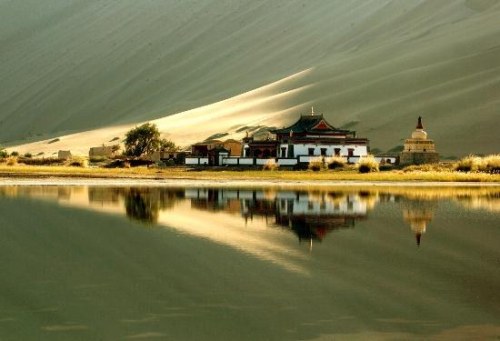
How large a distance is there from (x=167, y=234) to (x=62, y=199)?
35.8 ft

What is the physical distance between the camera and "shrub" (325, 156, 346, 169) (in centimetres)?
5279

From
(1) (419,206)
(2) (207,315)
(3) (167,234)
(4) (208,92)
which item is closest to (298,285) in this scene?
(2) (207,315)

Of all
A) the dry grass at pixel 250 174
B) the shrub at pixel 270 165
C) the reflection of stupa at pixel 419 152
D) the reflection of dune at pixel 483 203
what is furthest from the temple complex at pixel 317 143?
the reflection of dune at pixel 483 203

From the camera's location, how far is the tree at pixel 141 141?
214 feet

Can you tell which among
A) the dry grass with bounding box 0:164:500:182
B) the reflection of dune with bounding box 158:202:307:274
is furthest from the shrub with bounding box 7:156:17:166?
the reflection of dune with bounding box 158:202:307:274

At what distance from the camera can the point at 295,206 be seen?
2873cm

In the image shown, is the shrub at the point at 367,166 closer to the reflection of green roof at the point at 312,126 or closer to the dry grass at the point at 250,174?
the dry grass at the point at 250,174

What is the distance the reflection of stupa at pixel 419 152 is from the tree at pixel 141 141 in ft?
56.1

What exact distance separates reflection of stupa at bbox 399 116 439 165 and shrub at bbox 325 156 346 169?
9.54 feet

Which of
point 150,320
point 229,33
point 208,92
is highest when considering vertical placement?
point 229,33

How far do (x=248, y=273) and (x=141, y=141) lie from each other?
1992 inches

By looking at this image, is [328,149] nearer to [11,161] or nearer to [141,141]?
[141,141]

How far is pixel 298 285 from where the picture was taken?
14477mm

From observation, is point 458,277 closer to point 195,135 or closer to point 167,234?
point 167,234
